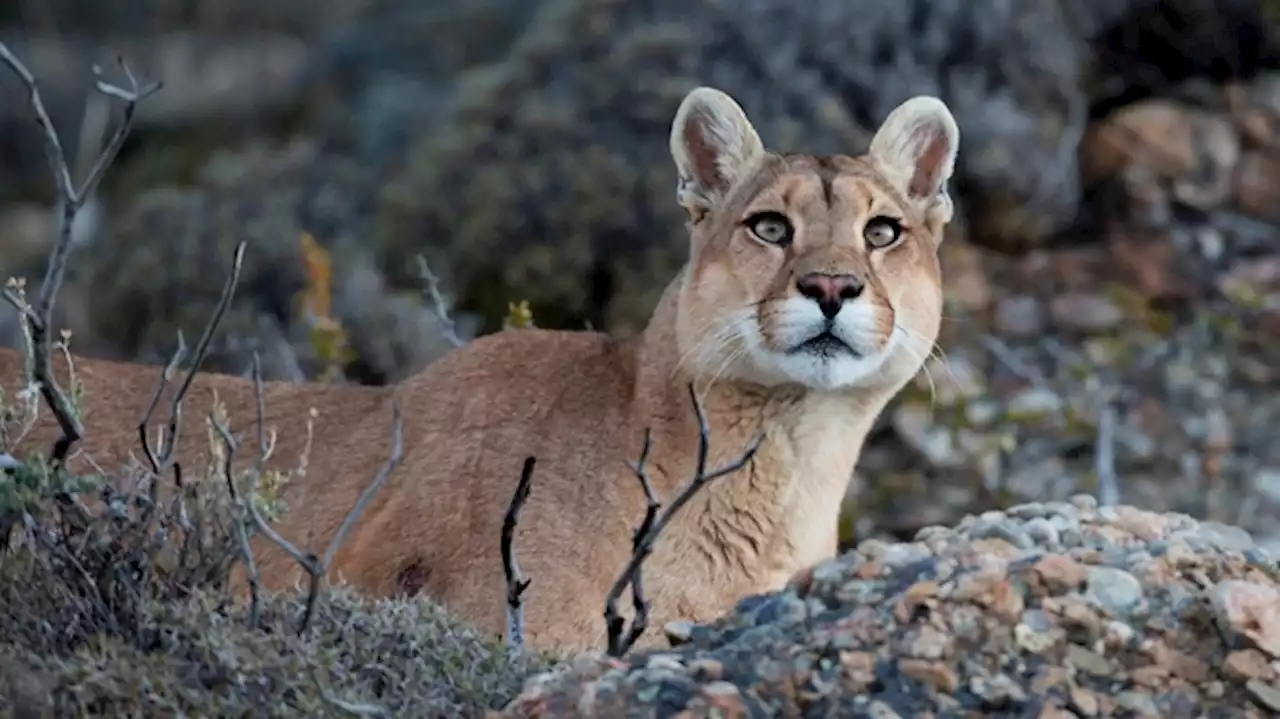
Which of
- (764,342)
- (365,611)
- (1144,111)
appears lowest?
(365,611)

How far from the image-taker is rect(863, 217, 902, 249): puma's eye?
23.8ft

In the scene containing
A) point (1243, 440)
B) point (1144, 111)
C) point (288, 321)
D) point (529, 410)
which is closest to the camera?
point (529, 410)

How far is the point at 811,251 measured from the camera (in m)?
7.02

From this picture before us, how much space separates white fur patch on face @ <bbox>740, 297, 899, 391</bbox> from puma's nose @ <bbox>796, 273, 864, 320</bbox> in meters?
0.02

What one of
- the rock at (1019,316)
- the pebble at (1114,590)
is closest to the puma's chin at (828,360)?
the pebble at (1114,590)

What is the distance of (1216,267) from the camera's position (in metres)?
13.7

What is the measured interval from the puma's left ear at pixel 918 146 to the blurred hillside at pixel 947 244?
3.51 m

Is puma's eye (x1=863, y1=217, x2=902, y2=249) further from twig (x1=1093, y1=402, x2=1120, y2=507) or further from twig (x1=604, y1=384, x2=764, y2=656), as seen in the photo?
twig (x1=1093, y1=402, x2=1120, y2=507)

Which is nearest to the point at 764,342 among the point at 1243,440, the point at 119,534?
the point at 119,534

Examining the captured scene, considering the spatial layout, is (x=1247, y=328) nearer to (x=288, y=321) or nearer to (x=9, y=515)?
(x=288, y=321)

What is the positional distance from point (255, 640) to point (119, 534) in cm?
55

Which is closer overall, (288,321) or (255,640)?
(255,640)

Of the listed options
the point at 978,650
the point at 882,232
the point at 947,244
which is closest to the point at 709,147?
the point at 882,232

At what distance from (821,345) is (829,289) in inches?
7.0
